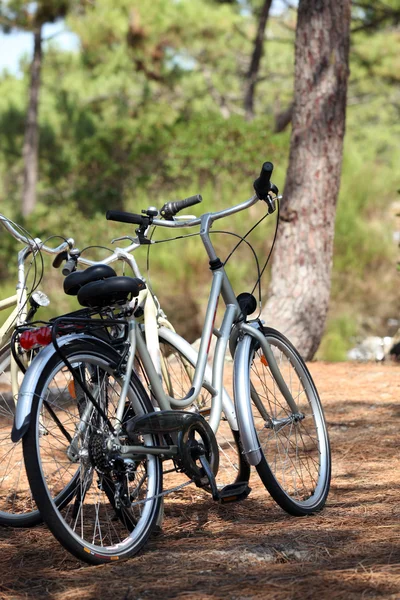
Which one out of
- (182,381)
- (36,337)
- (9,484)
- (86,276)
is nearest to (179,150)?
(9,484)

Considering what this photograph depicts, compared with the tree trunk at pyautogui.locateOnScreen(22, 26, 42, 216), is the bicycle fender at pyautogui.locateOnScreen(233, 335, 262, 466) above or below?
below

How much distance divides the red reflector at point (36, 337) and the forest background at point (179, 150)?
27.5 ft

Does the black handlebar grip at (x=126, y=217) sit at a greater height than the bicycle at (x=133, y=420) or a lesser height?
greater

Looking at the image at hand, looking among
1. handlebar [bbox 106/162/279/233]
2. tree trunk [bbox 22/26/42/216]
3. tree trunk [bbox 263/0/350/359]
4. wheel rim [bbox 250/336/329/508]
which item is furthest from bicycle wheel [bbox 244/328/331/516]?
tree trunk [bbox 22/26/42/216]

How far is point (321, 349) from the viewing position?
463 inches

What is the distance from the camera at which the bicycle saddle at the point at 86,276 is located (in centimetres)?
320

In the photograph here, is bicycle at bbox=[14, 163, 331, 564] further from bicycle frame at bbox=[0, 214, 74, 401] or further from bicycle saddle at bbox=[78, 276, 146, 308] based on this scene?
bicycle frame at bbox=[0, 214, 74, 401]

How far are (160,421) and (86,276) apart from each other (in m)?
0.56

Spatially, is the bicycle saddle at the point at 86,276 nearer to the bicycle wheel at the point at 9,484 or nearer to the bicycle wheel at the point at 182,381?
the bicycle wheel at the point at 182,381

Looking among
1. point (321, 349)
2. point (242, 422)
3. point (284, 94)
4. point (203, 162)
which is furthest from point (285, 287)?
point (284, 94)

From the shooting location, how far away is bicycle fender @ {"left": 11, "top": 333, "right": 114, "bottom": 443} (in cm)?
276

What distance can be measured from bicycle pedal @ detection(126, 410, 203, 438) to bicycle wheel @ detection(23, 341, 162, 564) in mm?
54

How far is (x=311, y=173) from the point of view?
797 centimetres

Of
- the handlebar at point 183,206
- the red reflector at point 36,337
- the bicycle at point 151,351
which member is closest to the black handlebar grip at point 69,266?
the bicycle at point 151,351
